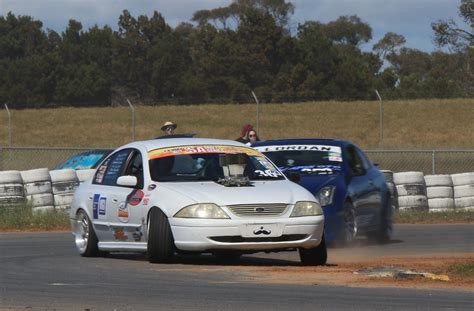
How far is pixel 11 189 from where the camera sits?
2144 cm

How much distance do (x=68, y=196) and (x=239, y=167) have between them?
9.40 meters

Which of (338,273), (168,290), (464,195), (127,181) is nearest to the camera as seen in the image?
(168,290)

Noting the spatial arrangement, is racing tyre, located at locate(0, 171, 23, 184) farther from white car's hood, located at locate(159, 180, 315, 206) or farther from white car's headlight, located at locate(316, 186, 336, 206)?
white car's hood, located at locate(159, 180, 315, 206)

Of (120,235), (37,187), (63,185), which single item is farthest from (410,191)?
(120,235)

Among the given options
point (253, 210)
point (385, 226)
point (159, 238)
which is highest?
point (253, 210)

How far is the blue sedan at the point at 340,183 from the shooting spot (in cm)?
1555

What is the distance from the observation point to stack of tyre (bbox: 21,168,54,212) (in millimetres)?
21391

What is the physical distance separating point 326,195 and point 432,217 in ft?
25.1

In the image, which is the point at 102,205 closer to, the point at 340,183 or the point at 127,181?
the point at 127,181

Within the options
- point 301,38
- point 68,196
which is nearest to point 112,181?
point 68,196

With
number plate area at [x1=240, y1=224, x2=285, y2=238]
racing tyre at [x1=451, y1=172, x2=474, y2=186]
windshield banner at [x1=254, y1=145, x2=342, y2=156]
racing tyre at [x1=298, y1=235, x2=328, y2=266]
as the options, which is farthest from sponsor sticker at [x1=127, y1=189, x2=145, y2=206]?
racing tyre at [x1=451, y1=172, x2=474, y2=186]

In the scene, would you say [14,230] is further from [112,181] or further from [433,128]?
[433,128]

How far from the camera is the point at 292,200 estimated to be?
40.7 ft

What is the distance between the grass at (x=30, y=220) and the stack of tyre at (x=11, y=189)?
0.22 m
